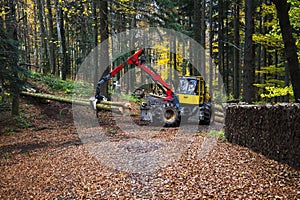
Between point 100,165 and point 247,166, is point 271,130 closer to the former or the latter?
point 247,166

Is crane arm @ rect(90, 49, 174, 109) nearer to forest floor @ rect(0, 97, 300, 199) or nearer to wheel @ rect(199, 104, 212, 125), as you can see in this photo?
wheel @ rect(199, 104, 212, 125)

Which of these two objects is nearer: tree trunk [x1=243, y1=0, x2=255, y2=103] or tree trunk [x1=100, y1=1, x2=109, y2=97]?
tree trunk [x1=243, y1=0, x2=255, y2=103]

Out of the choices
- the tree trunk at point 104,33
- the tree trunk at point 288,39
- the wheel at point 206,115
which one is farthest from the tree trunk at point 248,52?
the tree trunk at point 104,33

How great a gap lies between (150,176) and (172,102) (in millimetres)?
8566

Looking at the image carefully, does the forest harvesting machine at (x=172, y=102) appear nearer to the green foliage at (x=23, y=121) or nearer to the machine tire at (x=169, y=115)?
the machine tire at (x=169, y=115)

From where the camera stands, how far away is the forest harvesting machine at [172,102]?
1442cm

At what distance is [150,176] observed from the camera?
656 centimetres

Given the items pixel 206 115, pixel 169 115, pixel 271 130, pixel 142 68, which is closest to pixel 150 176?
pixel 271 130

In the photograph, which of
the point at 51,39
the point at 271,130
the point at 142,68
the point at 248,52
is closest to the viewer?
the point at 271,130

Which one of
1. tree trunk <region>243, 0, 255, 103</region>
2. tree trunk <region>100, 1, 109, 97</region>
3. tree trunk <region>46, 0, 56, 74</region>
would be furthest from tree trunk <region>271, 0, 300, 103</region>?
tree trunk <region>46, 0, 56, 74</region>

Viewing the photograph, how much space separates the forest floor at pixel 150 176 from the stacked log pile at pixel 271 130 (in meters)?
0.24

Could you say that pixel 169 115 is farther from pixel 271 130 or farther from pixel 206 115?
pixel 271 130

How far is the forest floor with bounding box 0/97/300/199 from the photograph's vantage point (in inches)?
216

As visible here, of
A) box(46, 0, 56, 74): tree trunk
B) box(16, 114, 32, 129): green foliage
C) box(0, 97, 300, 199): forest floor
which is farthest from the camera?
box(46, 0, 56, 74): tree trunk
